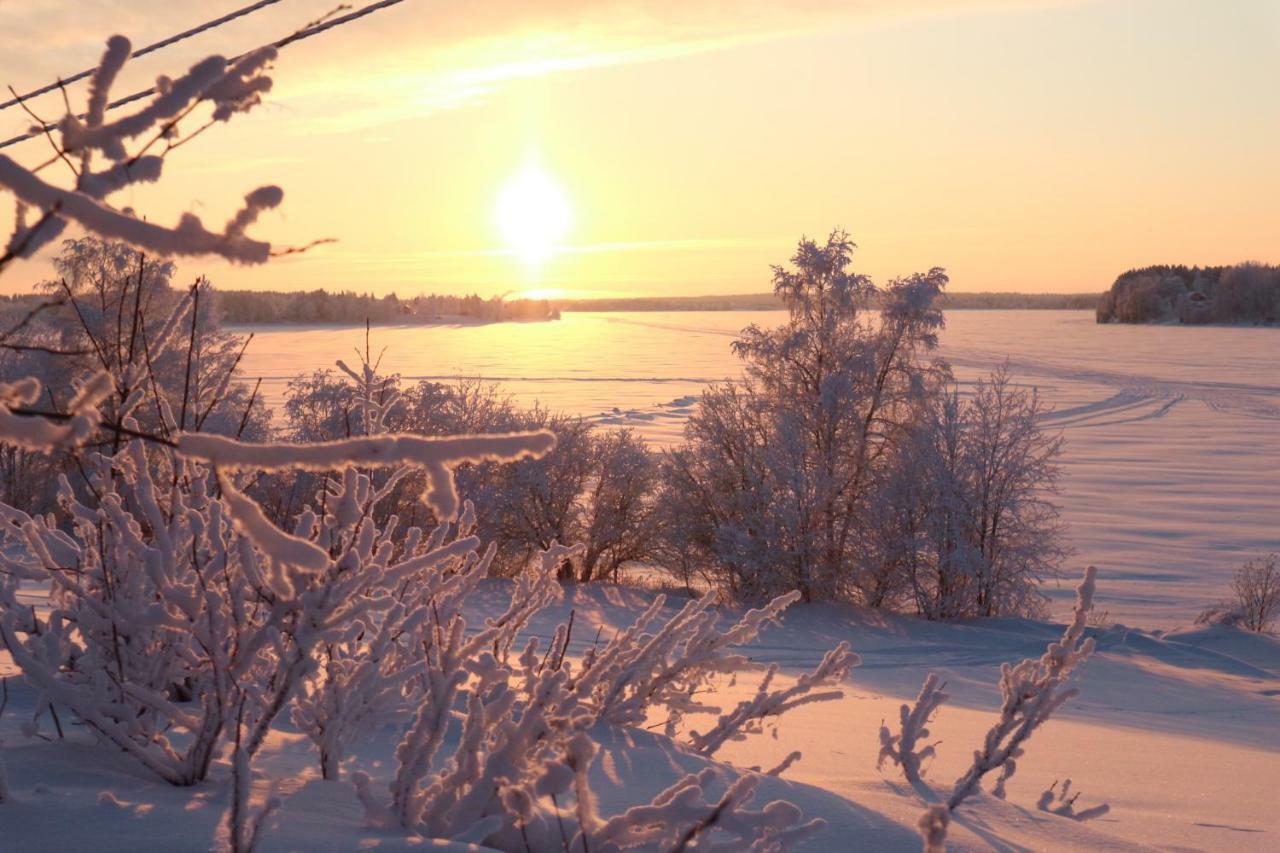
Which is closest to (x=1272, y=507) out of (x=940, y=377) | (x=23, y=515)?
(x=940, y=377)

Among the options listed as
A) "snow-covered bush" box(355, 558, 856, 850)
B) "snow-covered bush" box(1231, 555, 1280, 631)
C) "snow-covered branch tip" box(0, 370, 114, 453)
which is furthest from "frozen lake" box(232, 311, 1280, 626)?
"snow-covered branch tip" box(0, 370, 114, 453)

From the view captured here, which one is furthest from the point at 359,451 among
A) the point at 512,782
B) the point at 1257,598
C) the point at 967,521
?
the point at 1257,598

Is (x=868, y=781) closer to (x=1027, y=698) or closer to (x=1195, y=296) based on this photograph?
(x=1027, y=698)

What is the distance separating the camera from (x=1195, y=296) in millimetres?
114438

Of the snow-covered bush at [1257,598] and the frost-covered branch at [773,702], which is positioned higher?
the frost-covered branch at [773,702]

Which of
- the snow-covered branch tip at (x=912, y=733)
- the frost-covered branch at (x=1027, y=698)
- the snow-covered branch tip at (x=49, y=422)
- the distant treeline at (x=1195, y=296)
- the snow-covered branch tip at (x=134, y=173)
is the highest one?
the distant treeline at (x=1195, y=296)

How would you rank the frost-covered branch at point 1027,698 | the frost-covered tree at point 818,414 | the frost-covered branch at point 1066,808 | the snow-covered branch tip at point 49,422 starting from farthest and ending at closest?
1. the frost-covered tree at point 818,414
2. the frost-covered branch at point 1066,808
3. the frost-covered branch at point 1027,698
4. the snow-covered branch tip at point 49,422

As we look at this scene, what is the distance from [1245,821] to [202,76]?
15.0 ft

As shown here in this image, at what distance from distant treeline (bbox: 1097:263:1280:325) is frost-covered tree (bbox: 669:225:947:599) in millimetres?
98866

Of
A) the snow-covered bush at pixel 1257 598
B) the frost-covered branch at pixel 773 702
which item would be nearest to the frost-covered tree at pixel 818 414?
the snow-covered bush at pixel 1257 598

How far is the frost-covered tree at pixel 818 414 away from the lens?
1953cm

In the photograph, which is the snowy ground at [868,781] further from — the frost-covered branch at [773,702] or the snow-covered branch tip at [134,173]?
the snow-covered branch tip at [134,173]

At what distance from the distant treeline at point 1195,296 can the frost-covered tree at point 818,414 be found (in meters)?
98.9

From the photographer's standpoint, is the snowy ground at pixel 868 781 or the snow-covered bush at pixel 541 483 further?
the snow-covered bush at pixel 541 483
